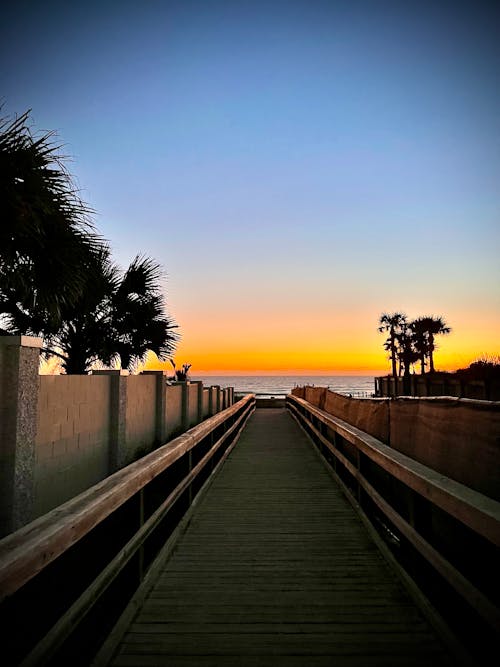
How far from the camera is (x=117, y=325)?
958 centimetres

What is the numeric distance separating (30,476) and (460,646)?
256cm

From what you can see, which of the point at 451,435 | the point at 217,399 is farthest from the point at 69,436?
the point at 217,399

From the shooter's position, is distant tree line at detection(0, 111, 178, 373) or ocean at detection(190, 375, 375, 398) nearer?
distant tree line at detection(0, 111, 178, 373)

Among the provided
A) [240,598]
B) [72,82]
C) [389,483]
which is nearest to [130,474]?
[240,598]

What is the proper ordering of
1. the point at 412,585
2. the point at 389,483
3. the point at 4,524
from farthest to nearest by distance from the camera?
the point at 389,483 < the point at 412,585 < the point at 4,524

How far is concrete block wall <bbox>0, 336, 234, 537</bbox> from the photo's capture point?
2.55m

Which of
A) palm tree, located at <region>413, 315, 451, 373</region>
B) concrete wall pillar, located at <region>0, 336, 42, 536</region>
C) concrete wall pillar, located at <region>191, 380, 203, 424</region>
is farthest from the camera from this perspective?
palm tree, located at <region>413, 315, 451, 373</region>

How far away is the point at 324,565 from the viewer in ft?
10.7

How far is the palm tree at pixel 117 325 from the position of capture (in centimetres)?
885

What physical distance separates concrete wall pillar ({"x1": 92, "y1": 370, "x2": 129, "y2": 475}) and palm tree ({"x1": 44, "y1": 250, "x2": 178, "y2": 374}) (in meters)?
4.09

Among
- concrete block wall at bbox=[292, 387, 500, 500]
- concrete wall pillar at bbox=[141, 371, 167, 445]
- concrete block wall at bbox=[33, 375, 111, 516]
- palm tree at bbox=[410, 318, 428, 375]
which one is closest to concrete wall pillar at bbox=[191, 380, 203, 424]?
concrete wall pillar at bbox=[141, 371, 167, 445]

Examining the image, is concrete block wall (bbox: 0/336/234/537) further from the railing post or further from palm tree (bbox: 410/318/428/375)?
palm tree (bbox: 410/318/428/375)

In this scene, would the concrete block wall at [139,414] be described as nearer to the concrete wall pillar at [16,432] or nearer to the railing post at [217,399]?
the concrete wall pillar at [16,432]

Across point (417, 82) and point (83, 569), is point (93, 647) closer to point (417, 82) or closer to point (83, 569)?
point (83, 569)
